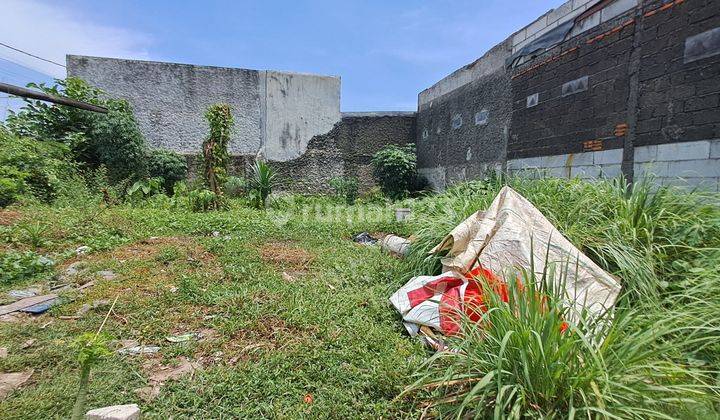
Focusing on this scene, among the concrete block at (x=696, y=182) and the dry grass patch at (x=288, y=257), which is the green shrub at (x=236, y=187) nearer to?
the dry grass patch at (x=288, y=257)

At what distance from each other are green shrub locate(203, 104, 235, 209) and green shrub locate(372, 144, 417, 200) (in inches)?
144

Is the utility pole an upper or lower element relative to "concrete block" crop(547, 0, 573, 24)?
lower

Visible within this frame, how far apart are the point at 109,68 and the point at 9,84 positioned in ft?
7.23

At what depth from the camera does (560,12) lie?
434 centimetres

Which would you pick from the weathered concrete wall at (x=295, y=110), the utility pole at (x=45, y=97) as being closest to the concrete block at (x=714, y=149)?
the weathered concrete wall at (x=295, y=110)

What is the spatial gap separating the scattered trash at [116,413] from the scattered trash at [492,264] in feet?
4.44

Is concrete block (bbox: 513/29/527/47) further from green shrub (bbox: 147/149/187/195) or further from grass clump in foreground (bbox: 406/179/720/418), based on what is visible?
green shrub (bbox: 147/149/187/195)

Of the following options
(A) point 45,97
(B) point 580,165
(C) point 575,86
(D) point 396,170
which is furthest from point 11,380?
(D) point 396,170

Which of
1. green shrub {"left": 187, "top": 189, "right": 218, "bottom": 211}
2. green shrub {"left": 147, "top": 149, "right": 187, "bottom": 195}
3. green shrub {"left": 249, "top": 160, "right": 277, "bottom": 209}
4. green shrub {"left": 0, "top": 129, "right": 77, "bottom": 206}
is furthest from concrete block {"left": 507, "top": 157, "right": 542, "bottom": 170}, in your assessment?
green shrub {"left": 0, "top": 129, "right": 77, "bottom": 206}

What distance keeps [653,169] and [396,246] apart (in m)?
2.64

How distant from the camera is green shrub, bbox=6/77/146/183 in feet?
21.2

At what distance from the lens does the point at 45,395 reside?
137cm

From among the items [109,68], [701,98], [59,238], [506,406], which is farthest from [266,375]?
[109,68]

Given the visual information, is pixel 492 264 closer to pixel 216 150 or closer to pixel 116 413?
pixel 116 413
